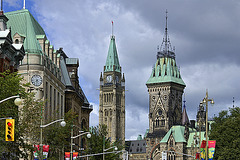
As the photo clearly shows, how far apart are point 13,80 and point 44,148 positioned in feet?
31.4

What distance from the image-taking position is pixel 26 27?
81750 millimetres

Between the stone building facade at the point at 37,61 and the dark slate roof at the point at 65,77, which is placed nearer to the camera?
the stone building facade at the point at 37,61

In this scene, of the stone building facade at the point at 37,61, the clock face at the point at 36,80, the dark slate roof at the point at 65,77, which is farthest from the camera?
the dark slate roof at the point at 65,77

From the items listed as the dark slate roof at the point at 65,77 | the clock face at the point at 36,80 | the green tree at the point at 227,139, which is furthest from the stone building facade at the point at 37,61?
the green tree at the point at 227,139

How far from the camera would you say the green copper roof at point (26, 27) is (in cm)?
7909

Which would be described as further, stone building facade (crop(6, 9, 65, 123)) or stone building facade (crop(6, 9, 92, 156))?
stone building facade (crop(6, 9, 65, 123))

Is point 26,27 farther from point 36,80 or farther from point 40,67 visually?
point 36,80

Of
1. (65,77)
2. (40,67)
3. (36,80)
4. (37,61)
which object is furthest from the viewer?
(65,77)

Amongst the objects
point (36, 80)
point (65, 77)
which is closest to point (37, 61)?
point (36, 80)

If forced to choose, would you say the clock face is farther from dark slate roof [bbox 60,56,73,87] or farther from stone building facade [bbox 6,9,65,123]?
dark slate roof [bbox 60,56,73,87]

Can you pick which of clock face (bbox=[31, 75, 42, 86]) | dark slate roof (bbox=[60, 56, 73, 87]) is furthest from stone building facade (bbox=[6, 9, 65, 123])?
dark slate roof (bbox=[60, 56, 73, 87])

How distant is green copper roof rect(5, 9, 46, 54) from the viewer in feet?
259

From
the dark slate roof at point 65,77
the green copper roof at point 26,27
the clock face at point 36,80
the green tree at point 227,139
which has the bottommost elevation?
the green tree at point 227,139

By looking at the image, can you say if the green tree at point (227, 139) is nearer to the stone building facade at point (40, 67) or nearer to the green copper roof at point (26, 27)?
the stone building facade at point (40, 67)
